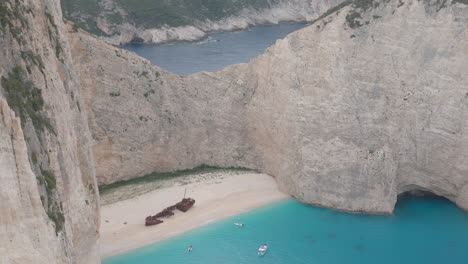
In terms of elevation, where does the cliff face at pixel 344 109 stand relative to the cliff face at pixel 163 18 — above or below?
below

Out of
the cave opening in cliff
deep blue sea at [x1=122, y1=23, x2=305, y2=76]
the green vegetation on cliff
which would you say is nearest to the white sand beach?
the cave opening in cliff

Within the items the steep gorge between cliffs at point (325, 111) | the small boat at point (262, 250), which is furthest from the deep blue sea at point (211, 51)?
the small boat at point (262, 250)

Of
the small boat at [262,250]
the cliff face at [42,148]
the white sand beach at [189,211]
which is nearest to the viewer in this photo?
the cliff face at [42,148]

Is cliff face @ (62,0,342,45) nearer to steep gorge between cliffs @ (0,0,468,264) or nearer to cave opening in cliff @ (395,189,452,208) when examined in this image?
A: steep gorge between cliffs @ (0,0,468,264)

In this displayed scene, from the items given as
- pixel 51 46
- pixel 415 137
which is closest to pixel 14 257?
pixel 51 46

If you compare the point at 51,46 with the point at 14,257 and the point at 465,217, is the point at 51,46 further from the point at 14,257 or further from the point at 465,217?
the point at 465,217

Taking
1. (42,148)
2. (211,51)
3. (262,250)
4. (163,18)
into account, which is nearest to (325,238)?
(262,250)

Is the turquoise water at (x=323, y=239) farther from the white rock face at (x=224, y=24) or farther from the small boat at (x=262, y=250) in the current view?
the white rock face at (x=224, y=24)

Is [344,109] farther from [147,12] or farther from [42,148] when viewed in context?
[147,12]
